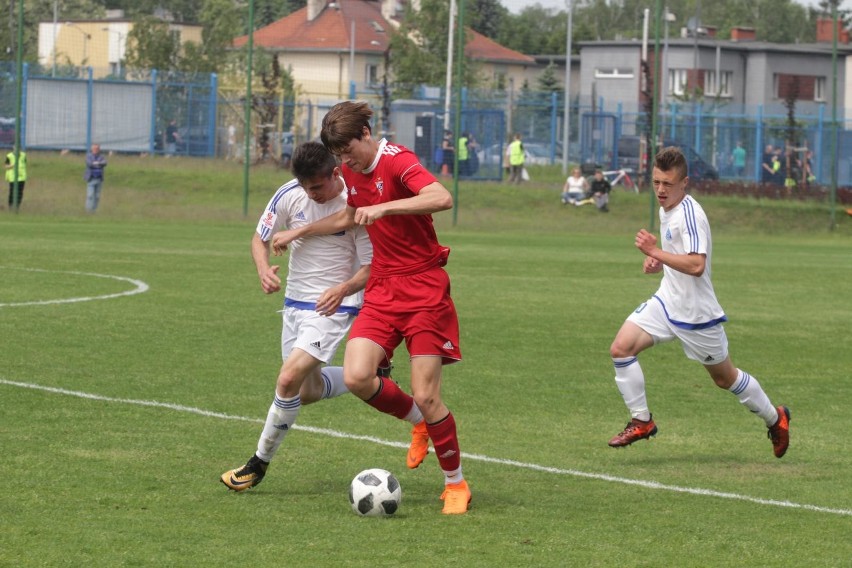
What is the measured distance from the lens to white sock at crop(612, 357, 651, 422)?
823 centimetres

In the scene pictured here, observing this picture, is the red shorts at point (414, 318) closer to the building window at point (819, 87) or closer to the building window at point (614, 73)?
Result: the building window at point (614, 73)

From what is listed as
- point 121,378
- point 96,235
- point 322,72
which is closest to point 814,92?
point 322,72

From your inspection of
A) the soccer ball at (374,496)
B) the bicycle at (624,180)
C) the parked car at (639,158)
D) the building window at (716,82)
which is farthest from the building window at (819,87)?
the soccer ball at (374,496)

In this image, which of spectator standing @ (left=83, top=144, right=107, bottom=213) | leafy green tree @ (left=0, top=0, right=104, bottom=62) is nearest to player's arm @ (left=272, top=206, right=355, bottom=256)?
spectator standing @ (left=83, top=144, right=107, bottom=213)

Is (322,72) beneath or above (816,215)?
above

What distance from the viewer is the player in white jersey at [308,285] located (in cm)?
698

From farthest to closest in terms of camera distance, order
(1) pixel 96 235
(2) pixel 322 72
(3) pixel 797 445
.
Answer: (2) pixel 322 72
(1) pixel 96 235
(3) pixel 797 445

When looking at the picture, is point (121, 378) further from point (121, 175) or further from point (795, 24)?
point (795, 24)

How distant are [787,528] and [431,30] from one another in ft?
155

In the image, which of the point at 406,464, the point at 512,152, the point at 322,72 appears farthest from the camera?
the point at 322,72

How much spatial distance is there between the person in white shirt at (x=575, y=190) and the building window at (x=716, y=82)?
123 feet

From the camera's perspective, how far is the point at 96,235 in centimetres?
2505

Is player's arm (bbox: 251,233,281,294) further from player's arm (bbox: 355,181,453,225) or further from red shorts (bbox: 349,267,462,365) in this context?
player's arm (bbox: 355,181,453,225)

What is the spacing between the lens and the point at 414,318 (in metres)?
6.71
